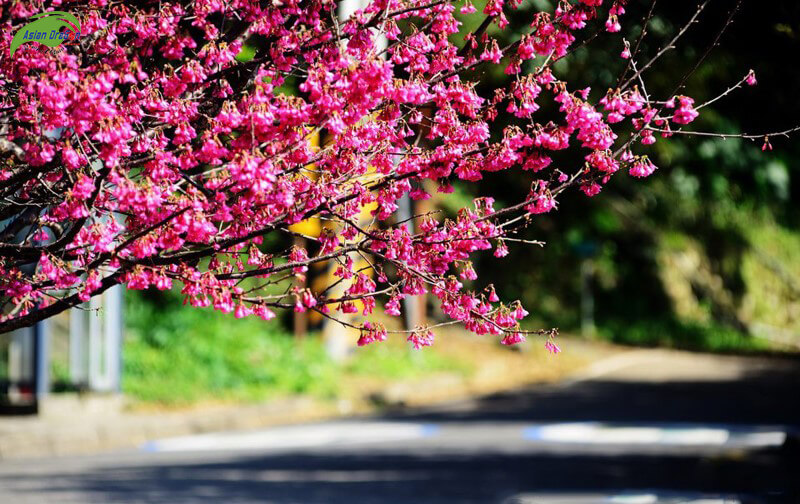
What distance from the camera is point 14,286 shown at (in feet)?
17.5

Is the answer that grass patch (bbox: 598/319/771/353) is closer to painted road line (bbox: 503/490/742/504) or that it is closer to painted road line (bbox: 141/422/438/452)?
painted road line (bbox: 141/422/438/452)

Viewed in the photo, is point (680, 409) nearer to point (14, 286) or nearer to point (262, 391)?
point (262, 391)

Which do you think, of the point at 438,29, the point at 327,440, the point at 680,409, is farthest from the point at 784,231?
the point at 438,29

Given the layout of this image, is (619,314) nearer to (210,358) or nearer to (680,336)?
(680,336)

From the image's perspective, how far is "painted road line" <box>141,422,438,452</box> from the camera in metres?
13.6

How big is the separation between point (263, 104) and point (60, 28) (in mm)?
1289

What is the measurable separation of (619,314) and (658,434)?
59.9 ft

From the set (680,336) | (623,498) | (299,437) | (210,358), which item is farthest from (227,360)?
(680,336)

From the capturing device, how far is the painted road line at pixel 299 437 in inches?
534

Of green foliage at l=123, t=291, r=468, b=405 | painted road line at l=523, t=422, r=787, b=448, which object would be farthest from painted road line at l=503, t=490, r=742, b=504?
green foliage at l=123, t=291, r=468, b=405

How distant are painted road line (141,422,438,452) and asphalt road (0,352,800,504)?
25 millimetres

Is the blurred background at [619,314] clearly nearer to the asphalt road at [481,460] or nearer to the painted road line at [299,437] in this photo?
the asphalt road at [481,460]

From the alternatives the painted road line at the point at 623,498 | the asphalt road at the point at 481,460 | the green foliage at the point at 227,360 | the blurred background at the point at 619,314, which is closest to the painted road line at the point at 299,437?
the asphalt road at the point at 481,460

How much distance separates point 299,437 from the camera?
14305mm
